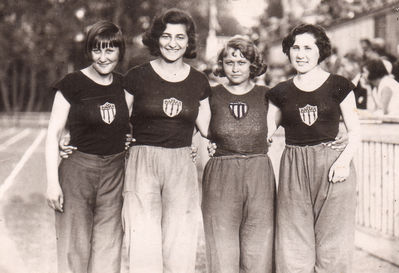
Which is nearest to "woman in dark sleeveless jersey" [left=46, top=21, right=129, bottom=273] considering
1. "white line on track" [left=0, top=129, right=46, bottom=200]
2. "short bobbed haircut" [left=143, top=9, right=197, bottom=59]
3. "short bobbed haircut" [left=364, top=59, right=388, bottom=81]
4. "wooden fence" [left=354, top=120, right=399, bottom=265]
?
"short bobbed haircut" [left=143, top=9, right=197, bottom=59]

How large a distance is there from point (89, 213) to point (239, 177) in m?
1.01

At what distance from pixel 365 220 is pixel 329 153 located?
85.8 inches

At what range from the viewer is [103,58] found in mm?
3504

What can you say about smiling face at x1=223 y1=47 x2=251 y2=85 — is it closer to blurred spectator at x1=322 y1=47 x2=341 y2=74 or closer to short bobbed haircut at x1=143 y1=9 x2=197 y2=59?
short bobbed haircut at x1=143 y1=9 x2=197 y2=59

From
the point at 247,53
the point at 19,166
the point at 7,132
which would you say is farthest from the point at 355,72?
the point at 7,132

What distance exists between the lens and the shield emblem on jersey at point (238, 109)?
3721 mm

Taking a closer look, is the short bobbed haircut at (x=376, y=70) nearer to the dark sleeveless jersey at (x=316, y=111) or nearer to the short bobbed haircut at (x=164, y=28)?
the dark sleeveless jersey at (x=316, y=111)

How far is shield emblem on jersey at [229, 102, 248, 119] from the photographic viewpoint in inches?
146

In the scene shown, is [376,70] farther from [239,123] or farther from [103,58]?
[103,58]

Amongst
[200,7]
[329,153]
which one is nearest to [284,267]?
[329,153]

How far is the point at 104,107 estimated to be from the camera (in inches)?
136

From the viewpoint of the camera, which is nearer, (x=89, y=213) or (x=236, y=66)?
(x=89, y=213)

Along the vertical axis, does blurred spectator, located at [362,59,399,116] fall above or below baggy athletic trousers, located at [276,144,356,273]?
above

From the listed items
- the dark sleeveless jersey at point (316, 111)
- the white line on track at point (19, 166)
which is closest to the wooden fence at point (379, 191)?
the dark sleeveless jersey at point (316, 111)
